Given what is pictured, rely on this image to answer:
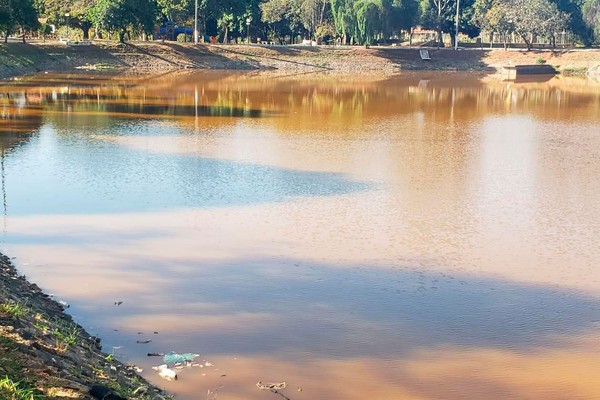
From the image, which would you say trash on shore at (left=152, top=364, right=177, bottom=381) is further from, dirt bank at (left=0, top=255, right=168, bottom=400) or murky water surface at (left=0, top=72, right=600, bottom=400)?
dirt bank at (left=0, top=255, right=168, bottom=400)

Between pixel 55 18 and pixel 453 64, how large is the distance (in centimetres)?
3785

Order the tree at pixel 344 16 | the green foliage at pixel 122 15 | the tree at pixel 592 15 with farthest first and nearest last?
the tree at pixel 592 15
the tree at pixel 344 16
the green foliage at pixel 122 15

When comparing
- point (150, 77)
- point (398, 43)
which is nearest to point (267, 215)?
point (150, 77)

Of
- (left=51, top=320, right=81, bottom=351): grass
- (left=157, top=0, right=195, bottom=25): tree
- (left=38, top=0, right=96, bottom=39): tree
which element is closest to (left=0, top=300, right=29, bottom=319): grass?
(left=51, top=320, right=81, bottom=351): grass

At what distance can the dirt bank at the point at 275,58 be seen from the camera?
6334 cm

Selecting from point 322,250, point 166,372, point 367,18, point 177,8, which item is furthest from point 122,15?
point 166,372

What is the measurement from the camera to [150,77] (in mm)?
58281

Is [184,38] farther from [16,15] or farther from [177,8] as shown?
[16,15]

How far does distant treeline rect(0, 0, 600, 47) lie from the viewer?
233ft

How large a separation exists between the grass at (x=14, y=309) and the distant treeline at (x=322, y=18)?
60.8 meters

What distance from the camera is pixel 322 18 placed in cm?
8194

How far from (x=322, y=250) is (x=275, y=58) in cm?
5745

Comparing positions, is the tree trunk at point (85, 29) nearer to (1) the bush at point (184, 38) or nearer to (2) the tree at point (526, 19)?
(1) the bush at point (184, 38)

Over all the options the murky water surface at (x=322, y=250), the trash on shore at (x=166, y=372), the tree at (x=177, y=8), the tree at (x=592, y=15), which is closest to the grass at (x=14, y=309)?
the murky water surface at (x=322, y=250)
